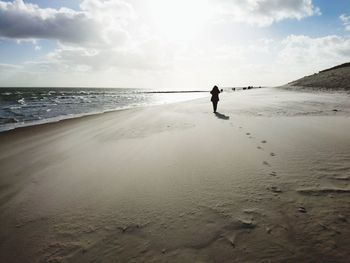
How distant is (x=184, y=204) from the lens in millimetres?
4023

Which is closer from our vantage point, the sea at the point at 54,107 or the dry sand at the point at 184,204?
the dry sand at the point at 184,204

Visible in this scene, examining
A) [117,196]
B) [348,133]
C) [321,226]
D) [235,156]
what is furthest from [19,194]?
[348,133]

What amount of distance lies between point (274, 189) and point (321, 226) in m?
1.16

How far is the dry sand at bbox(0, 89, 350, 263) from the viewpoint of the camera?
2.98 m

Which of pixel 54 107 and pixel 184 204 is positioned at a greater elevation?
pixel 54 107

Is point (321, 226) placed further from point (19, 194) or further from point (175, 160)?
point (19, 194)

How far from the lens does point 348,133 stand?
8055 mm

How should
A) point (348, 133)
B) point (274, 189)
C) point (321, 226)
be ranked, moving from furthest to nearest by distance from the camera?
point (348, 133), point (274, 189), point (321, 226)

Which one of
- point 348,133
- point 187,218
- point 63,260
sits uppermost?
point 348,133

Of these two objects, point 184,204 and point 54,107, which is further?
point 54,107

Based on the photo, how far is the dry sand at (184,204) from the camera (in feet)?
9.78

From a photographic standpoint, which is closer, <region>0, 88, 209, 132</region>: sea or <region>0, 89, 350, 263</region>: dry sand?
<region>0, 89, 350, 263</region>: dry sand

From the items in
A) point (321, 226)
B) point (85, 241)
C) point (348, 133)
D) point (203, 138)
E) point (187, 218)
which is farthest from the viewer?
point (203, 138)

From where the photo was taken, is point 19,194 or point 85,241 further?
point 19,194
